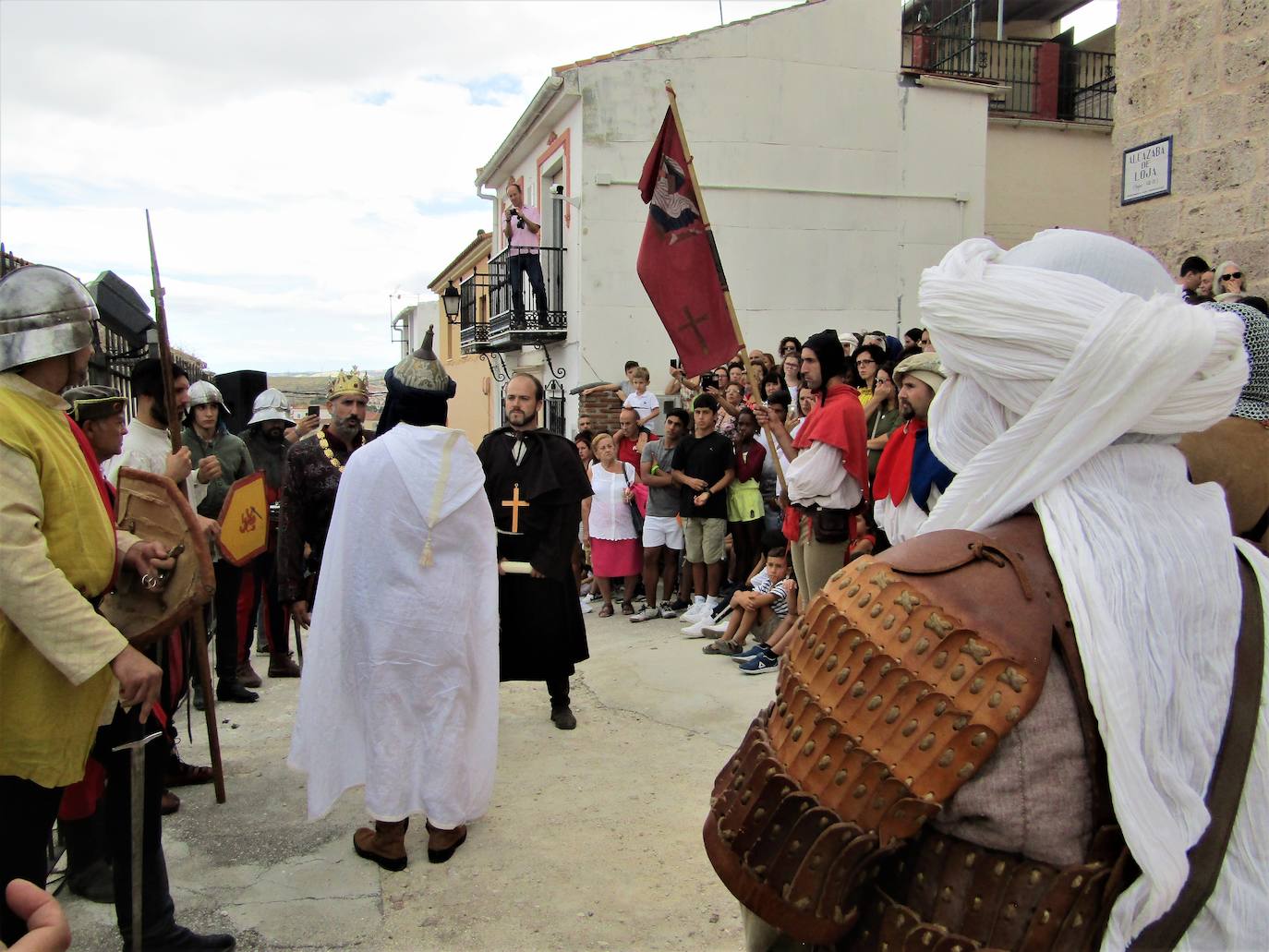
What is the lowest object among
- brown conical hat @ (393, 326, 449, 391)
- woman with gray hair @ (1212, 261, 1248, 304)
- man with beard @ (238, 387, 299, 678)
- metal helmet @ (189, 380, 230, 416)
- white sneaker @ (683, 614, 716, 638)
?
white sneaker @ (683, 614, 716, 638)

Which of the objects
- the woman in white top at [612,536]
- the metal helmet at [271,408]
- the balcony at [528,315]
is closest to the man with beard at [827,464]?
the woman in white top at [612,536]

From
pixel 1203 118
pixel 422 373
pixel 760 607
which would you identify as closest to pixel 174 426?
pixel 422 373

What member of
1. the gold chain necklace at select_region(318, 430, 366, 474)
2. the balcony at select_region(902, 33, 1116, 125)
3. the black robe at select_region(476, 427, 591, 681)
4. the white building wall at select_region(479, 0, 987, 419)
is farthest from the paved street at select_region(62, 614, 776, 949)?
the balcony at select_region(902, 33, 1116, 125)

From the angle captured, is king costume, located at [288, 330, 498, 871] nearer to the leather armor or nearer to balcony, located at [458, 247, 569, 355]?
the leather armor

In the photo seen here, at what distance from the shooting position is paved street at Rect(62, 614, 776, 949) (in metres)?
3.27

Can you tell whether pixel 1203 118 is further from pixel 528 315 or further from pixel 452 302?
pixel 452 302

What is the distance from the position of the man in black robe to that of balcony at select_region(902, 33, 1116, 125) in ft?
40.7

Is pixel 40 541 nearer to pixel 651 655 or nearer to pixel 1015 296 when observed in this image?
pixel 1015 296

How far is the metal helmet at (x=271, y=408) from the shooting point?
722 centimetres

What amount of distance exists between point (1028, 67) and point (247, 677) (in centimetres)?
1499

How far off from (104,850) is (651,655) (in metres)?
4.09

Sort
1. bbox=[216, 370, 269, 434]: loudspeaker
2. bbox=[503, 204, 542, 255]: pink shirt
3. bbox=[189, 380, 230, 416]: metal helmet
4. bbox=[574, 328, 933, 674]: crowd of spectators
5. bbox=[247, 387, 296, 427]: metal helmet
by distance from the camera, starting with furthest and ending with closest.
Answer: bbox=[503, 204, 542, 255]: pink shirt
bbox=[216, 370, 269, 434]: loudspeaker
bbox=[247, 387, 296, 427]: metal helmet
bbox=[574, 328, 933, 674]: crowd of spectators
bbox=[189, 380, 230, 416]: metal helmet

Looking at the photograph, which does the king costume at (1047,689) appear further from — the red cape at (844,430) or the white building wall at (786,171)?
the white building wall at (786,171)

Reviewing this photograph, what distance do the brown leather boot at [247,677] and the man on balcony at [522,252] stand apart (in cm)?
932
